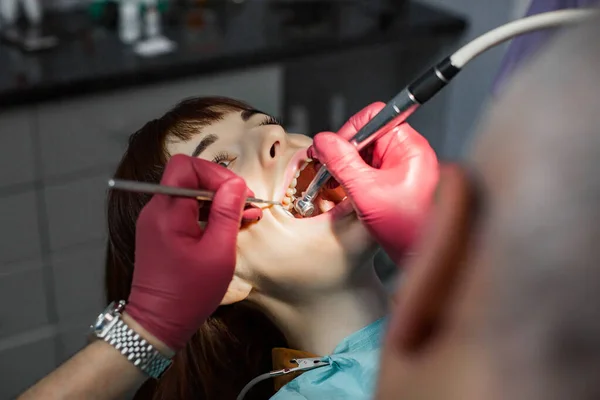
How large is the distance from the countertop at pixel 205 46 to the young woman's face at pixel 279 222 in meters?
1.00

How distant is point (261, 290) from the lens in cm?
123

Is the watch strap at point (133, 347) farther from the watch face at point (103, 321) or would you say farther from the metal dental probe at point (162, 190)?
the metal dental probe at point (162, 190)

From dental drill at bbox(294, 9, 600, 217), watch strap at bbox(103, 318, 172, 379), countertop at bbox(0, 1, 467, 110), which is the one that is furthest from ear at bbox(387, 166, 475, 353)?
countertop at bbox(0, 1, 467, 110)

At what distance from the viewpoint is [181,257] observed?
41.8 inches

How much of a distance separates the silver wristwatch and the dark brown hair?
26cm

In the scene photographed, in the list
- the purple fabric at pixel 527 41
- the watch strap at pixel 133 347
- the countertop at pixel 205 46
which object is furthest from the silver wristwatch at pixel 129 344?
the countertop at pixel 205 46

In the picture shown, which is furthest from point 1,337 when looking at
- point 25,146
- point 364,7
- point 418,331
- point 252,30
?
point 418,331

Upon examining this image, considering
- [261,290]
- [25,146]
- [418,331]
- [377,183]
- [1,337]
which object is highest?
[418,331]

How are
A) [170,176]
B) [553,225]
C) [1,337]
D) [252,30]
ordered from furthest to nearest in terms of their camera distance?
[252,30] < [1,337] < [170,176] < [553,225]

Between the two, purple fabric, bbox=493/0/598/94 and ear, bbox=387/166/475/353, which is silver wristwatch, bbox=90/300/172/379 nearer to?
ear, bbox=387/166/475/353

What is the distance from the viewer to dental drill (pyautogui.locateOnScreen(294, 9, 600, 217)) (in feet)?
3.11

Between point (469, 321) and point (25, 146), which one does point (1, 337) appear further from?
point (469, 321)

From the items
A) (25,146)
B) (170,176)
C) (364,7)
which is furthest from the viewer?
(364,7)

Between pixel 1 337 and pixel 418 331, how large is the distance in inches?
86.0
